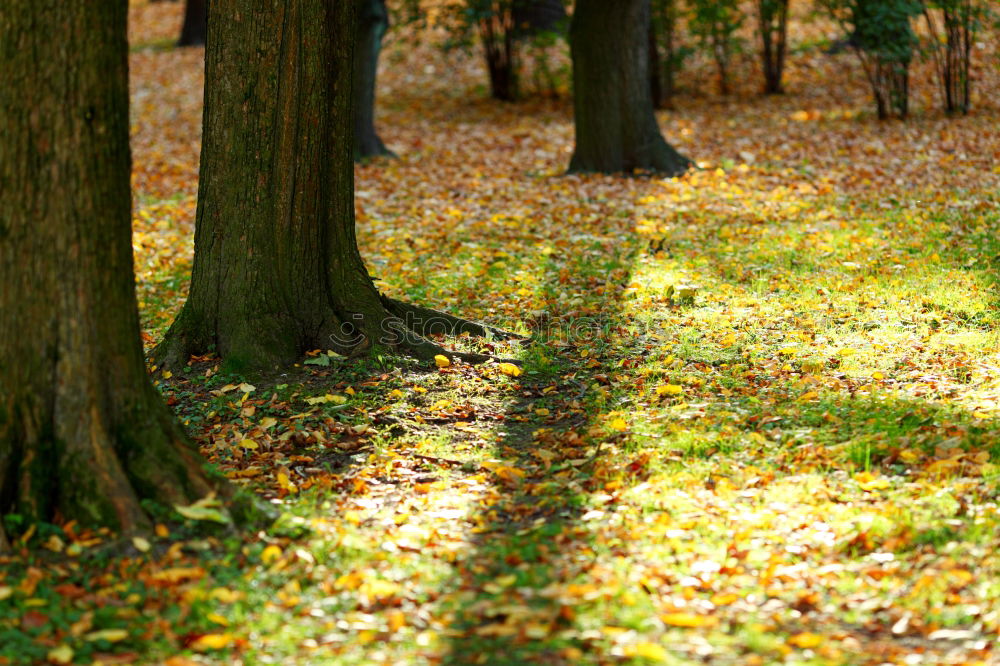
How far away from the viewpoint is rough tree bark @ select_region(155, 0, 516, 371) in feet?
17.9

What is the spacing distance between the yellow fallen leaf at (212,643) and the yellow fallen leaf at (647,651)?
4.12 ft

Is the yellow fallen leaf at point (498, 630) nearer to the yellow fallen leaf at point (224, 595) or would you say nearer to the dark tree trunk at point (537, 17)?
the yellow fallen leaf at point (224, 595)

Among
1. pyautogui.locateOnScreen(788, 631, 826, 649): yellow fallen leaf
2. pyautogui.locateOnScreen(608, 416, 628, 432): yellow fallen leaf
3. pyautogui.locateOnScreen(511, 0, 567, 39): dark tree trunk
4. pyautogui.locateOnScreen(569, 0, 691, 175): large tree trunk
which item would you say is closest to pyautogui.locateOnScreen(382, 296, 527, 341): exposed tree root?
pyautogui.locateOnScreen(608, 416, 628, 432): yellow fallen leaf

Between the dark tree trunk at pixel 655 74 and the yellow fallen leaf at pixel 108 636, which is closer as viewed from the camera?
the yellow fallen leaf at pixel 108 636

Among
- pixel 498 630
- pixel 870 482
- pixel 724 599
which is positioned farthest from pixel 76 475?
pixel 870 482

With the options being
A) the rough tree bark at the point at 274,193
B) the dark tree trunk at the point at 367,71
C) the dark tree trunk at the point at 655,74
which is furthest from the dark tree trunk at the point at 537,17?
the rough tree bark at the point at 274,193

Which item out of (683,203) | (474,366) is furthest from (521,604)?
(683,203)

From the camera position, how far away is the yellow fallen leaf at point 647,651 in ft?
10.00

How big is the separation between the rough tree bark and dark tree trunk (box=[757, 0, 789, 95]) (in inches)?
418

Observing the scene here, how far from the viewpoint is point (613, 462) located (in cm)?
470

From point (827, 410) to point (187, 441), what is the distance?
10.0 ft

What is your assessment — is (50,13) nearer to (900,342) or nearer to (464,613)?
(464,613)

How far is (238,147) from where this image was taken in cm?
549

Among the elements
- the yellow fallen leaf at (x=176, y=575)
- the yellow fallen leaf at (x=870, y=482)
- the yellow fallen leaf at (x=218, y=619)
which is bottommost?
the yellow fallen leaf at (x=218, y=619)
